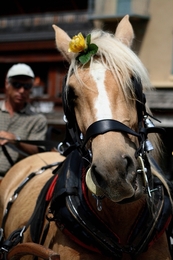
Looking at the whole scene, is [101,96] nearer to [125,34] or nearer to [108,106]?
[108,106]

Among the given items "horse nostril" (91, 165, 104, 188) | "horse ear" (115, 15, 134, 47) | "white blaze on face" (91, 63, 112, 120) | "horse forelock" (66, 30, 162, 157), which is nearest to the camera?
"horse nostril" (91, 165, 104, 188)

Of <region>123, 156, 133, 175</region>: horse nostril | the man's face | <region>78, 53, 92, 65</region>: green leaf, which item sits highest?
<region>78, 53, 92, 65</region>: green leaf

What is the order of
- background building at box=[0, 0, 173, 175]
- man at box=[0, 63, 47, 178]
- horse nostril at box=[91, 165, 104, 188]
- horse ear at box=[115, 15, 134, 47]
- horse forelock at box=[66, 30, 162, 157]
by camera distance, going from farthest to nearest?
1. background building at box=[0, 0, 173, 175]
2. man at box=[0, 63, 47, 178]
3. horse ear at box=[115, 15, 134, 47]
4. horse forelock at box=[66, 30, 162, 157]
5. horse nostril at box=[91, 165, 104, 188]

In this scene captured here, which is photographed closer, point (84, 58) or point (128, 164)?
point (128, 164)

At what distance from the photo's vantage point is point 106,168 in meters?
2.16

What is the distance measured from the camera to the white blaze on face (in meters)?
2.33

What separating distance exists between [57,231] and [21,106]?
2.15 meters

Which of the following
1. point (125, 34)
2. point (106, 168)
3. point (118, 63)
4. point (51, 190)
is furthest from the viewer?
point (51, 190)

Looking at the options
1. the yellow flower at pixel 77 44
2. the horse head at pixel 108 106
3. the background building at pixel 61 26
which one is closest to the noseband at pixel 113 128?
the horse head at pixel 108 106

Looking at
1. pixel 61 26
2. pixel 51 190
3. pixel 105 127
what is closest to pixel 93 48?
pixel 105 127

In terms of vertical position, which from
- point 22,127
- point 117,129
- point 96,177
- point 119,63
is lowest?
point 22,127

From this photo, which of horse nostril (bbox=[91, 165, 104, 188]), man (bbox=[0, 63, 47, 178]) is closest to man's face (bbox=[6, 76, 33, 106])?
man (bbox=[0, 63, 47, 178])

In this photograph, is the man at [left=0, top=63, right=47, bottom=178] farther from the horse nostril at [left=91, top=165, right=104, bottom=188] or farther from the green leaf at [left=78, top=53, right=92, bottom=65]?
the horse nostril at [left=91, top=165, right=104, bottom=188]

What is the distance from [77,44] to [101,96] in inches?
13.7
